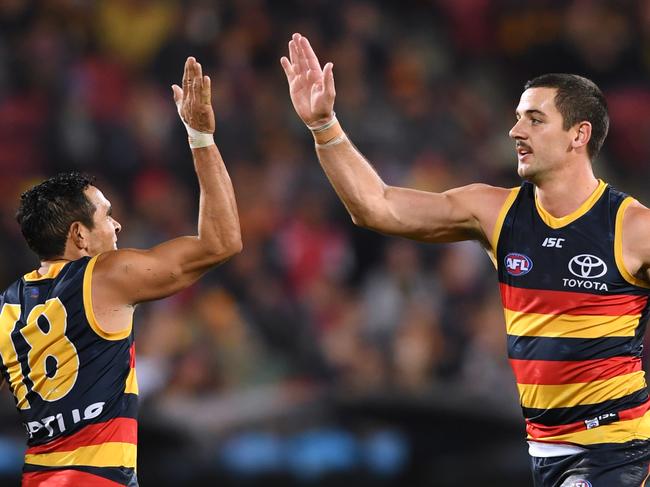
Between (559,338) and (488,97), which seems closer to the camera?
(559,338)

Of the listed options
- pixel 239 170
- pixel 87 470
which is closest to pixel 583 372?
pixel 87 470

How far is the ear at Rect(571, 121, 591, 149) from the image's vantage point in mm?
5172

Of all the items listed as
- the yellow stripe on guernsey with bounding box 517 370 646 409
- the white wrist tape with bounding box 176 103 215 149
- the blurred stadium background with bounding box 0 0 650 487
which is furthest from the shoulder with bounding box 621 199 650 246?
the blurred stadium background with bounding box 0 0 650 487

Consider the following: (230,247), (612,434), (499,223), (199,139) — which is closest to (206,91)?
(199,139)

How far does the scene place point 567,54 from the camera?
39.4 feet

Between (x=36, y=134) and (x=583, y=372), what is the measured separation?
23.5ft

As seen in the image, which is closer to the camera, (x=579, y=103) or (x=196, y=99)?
(x=196, y=99)

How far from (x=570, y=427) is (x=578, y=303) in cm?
54

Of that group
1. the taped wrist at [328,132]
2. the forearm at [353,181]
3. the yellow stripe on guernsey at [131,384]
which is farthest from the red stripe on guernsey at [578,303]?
the yellow stripe on guernsey at [131,384]

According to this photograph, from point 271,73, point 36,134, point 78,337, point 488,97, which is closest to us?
point 78,337

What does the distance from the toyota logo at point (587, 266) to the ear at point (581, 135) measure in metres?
0.54

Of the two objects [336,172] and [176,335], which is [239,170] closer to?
[176,335]

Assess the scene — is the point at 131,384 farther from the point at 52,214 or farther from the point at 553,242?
the point at 553,242

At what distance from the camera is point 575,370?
4922 mm
